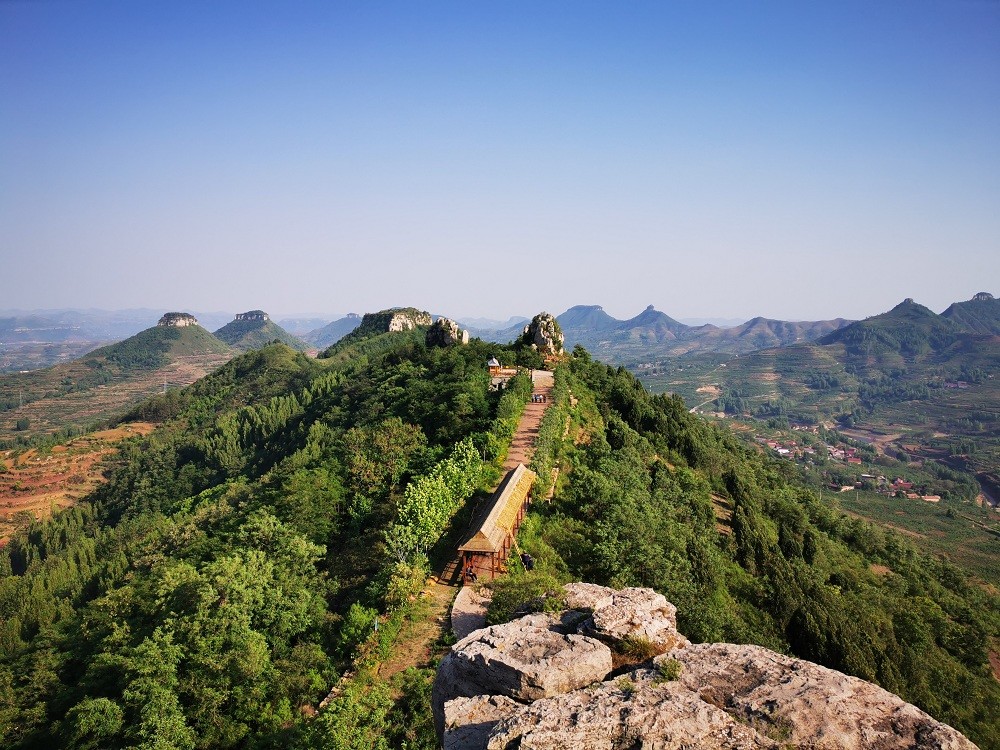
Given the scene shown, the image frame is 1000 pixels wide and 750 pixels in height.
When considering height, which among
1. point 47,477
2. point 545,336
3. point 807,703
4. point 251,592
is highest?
point 545,336

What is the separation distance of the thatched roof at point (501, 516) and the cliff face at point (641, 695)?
29.0 feet

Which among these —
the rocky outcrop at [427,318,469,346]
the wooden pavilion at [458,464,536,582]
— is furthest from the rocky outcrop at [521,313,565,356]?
the wooden pavilion at [458,464,536,582]

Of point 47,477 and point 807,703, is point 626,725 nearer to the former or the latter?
point 807,703

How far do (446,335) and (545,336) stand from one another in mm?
16739

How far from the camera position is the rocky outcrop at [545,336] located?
64.7 meters

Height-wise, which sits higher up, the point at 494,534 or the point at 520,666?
the point at 520,666

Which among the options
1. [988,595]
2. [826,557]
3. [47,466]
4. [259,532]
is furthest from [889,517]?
[47,466]

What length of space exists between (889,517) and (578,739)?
13541 centimetres

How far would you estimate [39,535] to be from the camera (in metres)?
74.6

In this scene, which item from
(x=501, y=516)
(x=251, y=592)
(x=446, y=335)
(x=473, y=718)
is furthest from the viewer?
(x=446, y=335)

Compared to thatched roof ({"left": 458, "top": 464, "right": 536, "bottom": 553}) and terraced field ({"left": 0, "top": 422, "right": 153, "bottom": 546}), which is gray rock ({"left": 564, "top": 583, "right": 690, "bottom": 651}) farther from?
terraced field ({"left": 0, "top": 422, "right": 153, "bottom": 546})

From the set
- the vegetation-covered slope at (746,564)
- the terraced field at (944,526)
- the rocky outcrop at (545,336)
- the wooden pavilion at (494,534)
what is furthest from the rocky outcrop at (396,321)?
the wooden pavilion at (494,534)

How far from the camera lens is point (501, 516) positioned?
84.5 ft

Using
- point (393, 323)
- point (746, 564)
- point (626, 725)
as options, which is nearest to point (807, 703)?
point (626, 725)
